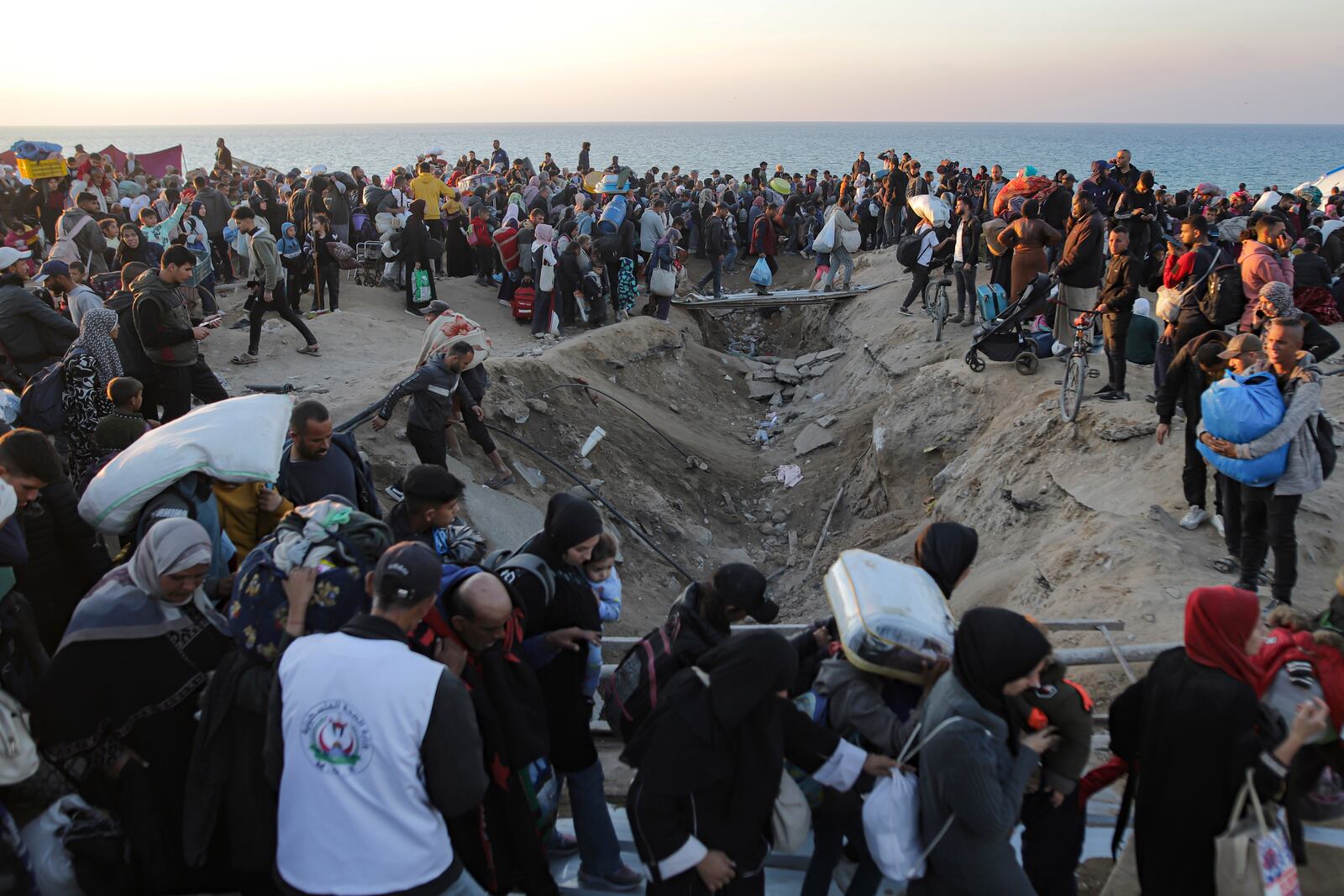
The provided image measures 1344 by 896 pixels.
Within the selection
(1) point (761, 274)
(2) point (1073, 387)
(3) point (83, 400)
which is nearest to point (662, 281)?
(1) point (761, 274)

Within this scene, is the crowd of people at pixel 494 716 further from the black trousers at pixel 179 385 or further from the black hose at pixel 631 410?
the black hose at pixel 631 410

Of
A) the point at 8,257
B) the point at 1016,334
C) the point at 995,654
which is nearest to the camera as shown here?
the point at 995,654

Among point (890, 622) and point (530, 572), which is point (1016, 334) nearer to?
point (890, 622)

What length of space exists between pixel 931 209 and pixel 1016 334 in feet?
13.8

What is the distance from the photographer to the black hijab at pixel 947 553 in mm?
3326

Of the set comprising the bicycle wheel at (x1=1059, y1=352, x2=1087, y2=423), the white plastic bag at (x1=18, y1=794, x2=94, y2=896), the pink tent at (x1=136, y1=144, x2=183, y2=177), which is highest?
the pink tent at (x1=136, y1=144, x2=183, y2=177)

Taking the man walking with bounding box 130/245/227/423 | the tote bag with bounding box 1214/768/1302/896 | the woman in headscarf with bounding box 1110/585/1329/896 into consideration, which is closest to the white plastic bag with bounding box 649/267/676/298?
the man walking with bounding box 130/245/227/423

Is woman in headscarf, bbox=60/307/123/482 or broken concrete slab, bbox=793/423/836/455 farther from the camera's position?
broken concrete slab, bbox=793/423/836/455

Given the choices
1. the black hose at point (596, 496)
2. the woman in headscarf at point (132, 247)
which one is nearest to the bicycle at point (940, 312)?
the black hose at point (596, 496)

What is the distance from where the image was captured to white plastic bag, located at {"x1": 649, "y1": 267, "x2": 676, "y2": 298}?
1432 cm

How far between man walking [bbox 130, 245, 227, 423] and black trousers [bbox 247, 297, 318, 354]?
3362mm

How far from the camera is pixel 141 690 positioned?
2877mm

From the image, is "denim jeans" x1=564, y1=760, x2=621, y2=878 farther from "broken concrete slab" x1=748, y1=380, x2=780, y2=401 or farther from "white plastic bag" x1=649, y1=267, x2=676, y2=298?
"white plastic bag" x1=649, y1=267, x2=676, y2=298

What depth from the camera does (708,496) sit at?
417 inches
